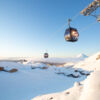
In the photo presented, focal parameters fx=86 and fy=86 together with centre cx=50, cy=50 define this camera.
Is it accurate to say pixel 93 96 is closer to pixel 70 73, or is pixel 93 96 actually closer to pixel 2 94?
pixel 2 94

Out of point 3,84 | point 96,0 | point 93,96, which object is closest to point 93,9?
point 96,0

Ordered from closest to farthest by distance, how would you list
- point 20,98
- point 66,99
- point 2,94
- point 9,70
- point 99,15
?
point 66,99 → point 99,15 → point 20,98 → point 2,94 → point 9,70

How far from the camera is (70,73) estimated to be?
13.0 meters

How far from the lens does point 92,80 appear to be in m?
2.04

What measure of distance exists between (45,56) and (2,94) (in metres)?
6.76

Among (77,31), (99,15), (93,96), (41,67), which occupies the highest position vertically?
(99,15)

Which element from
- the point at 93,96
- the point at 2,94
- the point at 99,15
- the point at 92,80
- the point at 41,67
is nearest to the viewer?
the point at 93,96

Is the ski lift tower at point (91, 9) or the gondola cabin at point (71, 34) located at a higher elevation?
the ski lift tower at point (91, 9)

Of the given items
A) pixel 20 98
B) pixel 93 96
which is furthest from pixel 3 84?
pixel 93 96

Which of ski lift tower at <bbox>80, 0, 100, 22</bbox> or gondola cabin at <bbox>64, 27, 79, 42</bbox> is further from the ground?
ski lift tower at <bbox>80, 0, 100, 22</bbox>

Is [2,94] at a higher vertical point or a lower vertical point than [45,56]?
lower

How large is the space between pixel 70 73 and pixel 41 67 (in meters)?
4.68

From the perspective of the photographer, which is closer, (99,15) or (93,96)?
(93,96)

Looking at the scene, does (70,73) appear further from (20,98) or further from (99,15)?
(99,15)
